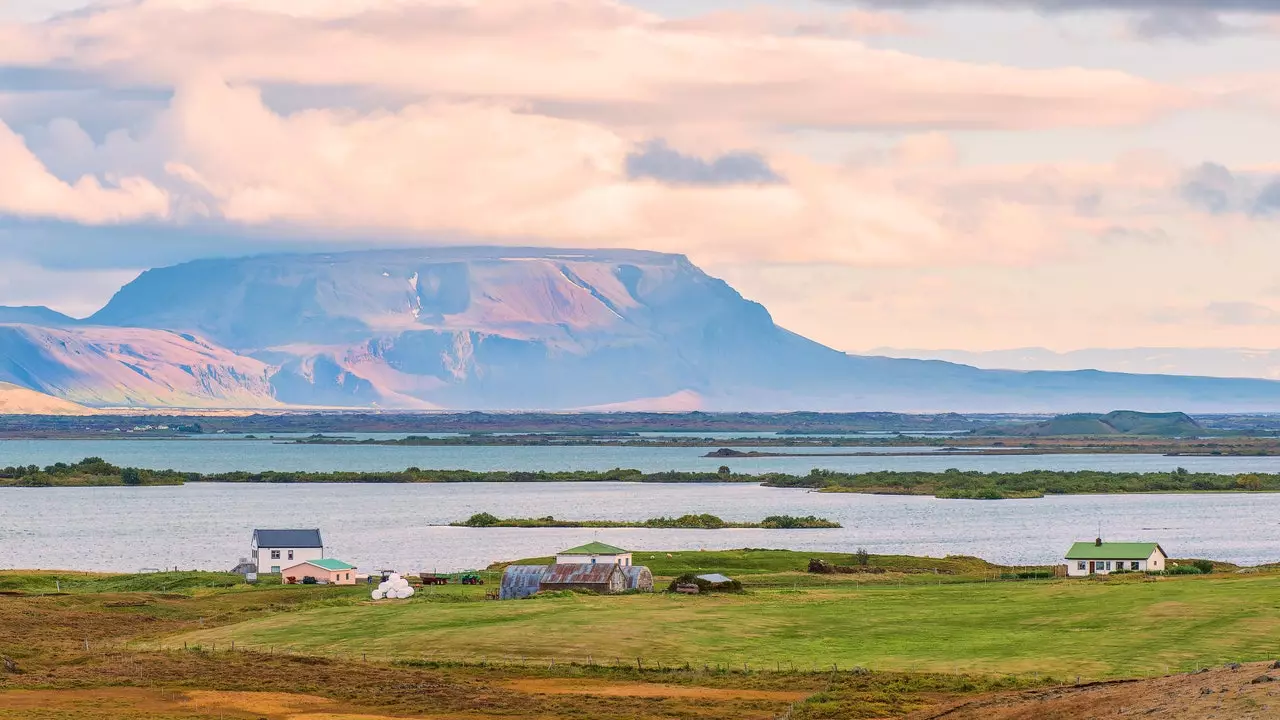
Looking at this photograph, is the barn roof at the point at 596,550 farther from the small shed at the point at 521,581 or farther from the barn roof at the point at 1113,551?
the barn roof at the point at 1113,551

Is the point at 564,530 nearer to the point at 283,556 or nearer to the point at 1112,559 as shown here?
the point at 283,556

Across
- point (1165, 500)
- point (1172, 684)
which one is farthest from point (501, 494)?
point (1172, 684)

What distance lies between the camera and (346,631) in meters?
70.8

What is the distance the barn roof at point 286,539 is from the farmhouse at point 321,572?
3.63m

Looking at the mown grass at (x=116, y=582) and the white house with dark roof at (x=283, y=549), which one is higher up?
the white house with dark roof at (x=283, y=549)

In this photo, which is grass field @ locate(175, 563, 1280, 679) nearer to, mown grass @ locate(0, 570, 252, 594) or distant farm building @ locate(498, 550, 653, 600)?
distant farm building @ locate(498, 550, 653, 600)

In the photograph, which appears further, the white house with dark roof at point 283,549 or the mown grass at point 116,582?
the white house with dark roof at point 283,549

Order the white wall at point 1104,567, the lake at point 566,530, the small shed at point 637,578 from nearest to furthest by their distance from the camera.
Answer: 1. the small shed at point 637,578
2. the white wall at point 1104,567
3. the lake at point 566,530

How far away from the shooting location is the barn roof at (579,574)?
85.6 meters

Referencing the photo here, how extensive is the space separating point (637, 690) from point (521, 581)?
2859cm

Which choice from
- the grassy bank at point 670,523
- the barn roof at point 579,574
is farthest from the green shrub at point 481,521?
the barn roof at point 579,574

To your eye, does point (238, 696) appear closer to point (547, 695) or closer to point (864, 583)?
point (547, 695)

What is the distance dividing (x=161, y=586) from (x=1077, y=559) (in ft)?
151

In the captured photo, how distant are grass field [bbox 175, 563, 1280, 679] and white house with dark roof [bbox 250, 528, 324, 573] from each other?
932 inches
